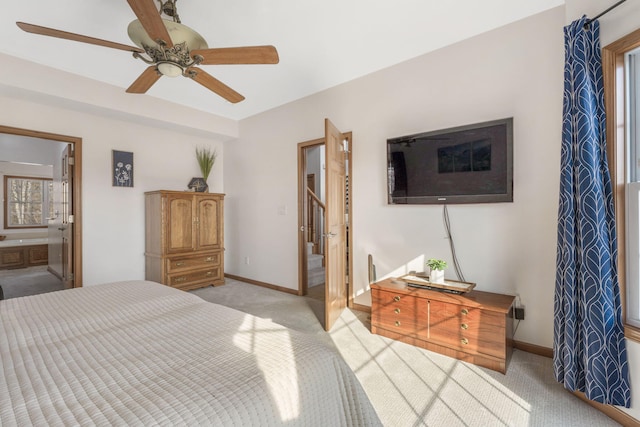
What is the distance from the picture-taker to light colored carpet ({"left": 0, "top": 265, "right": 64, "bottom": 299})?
401cm

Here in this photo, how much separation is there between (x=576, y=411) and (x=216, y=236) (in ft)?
13.6

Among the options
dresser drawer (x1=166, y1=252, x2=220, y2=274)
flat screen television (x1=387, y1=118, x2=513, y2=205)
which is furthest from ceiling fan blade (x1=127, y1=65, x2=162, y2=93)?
dresser drawer (x1=166, y1=252, x2=220, y2=274)

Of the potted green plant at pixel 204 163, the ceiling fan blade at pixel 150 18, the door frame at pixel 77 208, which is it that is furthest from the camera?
the potted green plant at pixel 204 163

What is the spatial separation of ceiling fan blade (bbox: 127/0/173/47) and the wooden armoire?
2.58 meters


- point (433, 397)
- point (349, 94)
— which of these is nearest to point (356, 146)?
point (349, 94)

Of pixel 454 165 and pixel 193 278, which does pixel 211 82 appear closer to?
pixel 454 165

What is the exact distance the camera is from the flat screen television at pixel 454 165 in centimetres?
235

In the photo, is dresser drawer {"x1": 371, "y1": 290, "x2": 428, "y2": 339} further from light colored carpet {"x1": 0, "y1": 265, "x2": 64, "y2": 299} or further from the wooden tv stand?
light colored carpet {"x1": 0, "y1": 265, "x2": 64, "y2": 299}

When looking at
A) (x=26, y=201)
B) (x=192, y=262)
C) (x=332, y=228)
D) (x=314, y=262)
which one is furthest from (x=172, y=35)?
(x=26, y=201)

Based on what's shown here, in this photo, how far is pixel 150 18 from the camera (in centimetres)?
145

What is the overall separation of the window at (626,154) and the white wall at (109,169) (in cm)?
439

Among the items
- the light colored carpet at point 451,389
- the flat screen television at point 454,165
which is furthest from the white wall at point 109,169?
the flat screen television at point 454,165

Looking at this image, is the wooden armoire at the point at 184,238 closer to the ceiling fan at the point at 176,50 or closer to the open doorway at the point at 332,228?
the open doorway at the point at 332,228

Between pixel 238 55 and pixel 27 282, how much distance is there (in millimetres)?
5258
